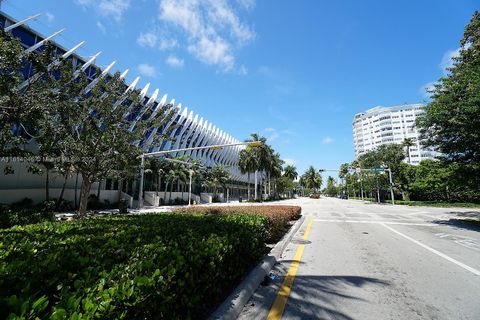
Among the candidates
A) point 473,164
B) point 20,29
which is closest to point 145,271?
point 473,164

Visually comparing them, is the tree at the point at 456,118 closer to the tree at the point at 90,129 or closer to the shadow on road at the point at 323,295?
the shadow on road at the point at 323,295

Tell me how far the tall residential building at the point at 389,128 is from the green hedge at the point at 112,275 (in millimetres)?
140011

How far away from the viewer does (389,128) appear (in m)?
139

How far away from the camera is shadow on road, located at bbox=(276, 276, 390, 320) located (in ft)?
12.8

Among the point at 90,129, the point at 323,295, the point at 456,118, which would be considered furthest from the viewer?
the point at 456,118

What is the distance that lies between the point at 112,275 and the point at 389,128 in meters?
159

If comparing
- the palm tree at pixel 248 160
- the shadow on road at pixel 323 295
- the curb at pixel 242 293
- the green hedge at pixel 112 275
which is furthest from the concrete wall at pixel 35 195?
the palm tree at pixel 248 160

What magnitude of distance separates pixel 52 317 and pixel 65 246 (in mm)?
2247

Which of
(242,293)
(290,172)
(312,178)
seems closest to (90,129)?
(242,293)

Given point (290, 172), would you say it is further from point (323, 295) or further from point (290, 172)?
point (323, 295)

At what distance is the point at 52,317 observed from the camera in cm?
168

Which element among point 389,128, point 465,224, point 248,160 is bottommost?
point 465,224

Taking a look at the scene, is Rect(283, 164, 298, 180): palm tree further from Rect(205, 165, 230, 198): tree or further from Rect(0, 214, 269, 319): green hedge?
Rect(0, 214, 269, 319): green hedge

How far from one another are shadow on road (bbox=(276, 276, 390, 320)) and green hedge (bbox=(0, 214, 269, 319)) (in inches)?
44.6
